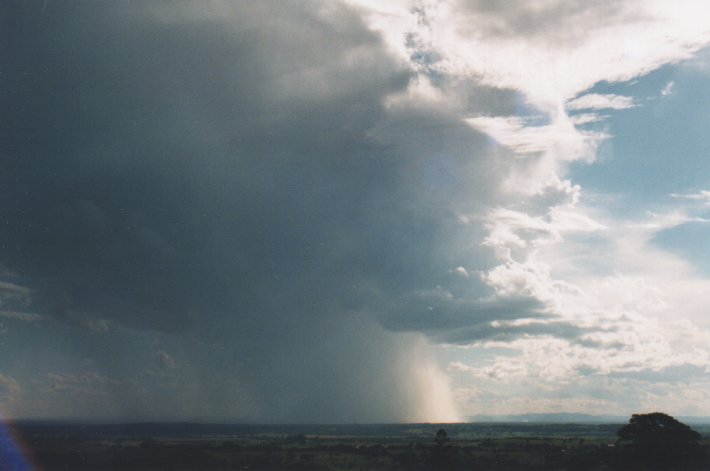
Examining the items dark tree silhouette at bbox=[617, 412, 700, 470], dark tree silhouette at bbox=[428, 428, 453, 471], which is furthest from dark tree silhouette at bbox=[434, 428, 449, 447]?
dark tree silhouette at bbox=[617, 412, 700, 470]

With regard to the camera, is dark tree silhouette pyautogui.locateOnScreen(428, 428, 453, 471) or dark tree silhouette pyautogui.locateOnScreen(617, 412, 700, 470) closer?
dark tree silhouette pyautogui.locateOnScreen(617, 412, 700, 470)

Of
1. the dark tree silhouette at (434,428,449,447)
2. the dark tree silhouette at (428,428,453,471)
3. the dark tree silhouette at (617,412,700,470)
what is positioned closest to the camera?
the dark tree silhouette at (617,412,700,470)

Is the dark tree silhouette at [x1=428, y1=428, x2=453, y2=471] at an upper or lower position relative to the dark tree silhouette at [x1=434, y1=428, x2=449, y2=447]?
lower

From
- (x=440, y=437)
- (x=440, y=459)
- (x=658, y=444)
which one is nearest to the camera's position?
(x=658, y=444)

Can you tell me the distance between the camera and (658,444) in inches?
4875

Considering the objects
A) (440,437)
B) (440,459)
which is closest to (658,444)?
(440,459)

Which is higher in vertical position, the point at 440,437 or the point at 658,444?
the point at 440,437

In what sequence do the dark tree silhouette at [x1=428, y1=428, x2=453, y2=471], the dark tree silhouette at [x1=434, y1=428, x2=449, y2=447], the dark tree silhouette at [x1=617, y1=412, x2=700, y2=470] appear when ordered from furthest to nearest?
1. the dark tree silhouette at [x1=434, y1=428, x2=449, y2=447]
2. the dark tree silhouette at [x1=428, y1=428, x2=453, y2=471]
3. the dark tree silhouette at [x1=617, y1=412, x2=700, y2=470]

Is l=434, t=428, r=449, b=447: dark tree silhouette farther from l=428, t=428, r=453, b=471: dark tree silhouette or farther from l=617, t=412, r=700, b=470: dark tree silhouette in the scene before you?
l=617, t=412, r=700, b=470: dark tree silhouette

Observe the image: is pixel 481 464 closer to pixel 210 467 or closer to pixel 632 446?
pixel 632 446

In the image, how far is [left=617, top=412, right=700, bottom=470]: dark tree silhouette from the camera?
12262 cm

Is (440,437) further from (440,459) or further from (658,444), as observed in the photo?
(658,444)

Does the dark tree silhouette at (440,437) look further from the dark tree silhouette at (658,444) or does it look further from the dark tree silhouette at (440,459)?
the dark tree silhouette at (658,444)

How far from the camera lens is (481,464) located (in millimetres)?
171125
